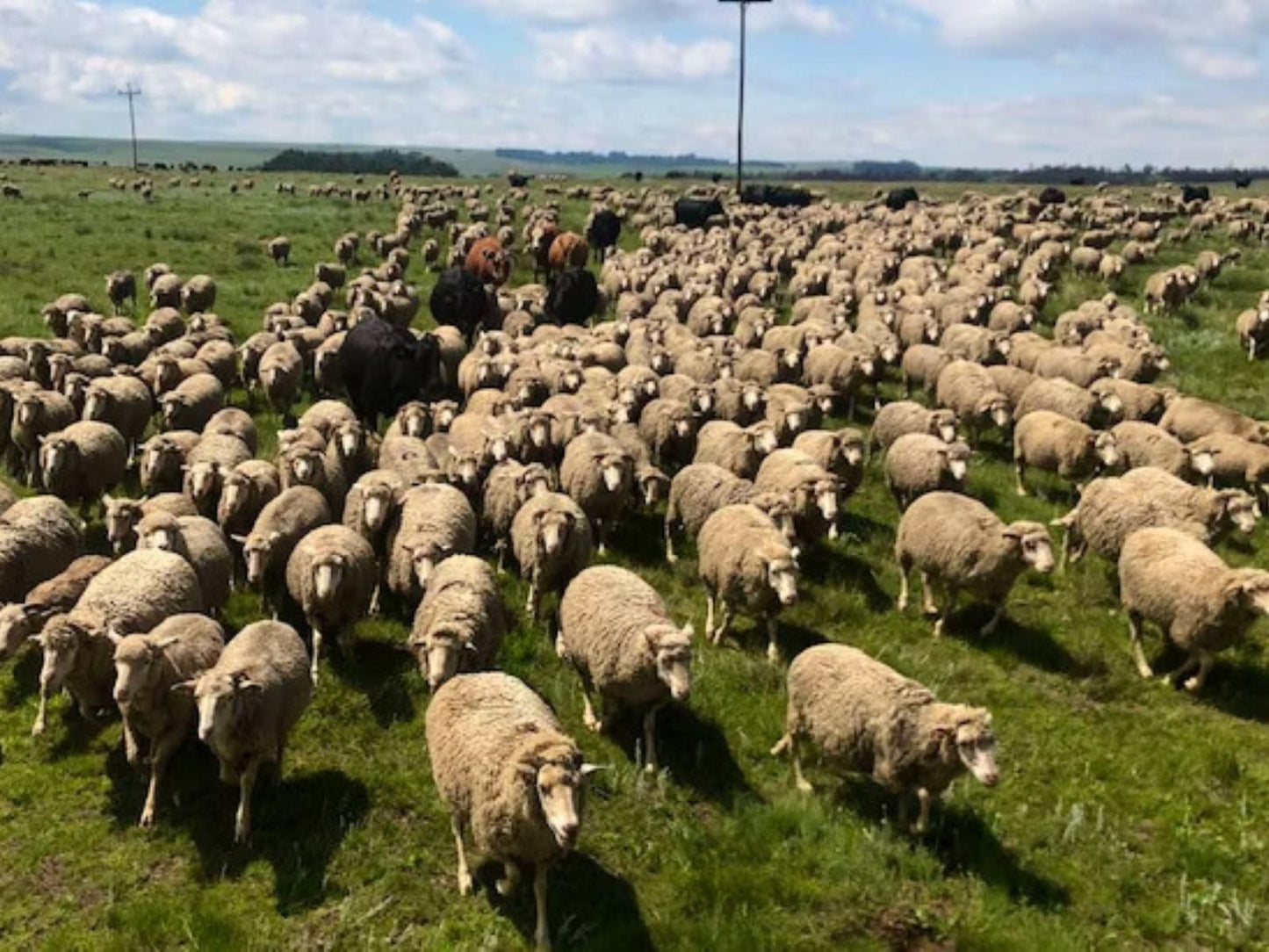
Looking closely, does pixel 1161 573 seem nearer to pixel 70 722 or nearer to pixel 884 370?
pixel 70 722

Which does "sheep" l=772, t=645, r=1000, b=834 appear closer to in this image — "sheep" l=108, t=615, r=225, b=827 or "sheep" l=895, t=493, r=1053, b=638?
"sheep" l=895, t=493, r=1053, b=638

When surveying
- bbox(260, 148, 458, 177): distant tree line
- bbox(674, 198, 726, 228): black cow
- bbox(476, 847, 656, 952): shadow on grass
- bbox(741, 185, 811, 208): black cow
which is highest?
bbox(260, 148, 458, 177): distant tree line

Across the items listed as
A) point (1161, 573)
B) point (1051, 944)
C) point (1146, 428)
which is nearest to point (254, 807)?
point (1051, 944)

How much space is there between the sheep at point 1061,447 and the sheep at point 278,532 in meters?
10.2

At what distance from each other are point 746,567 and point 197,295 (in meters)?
20.5

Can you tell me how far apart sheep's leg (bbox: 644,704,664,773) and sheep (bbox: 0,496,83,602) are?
663 centimetres

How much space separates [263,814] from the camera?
7.61 metres

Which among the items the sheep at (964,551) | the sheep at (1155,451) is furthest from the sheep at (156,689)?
the sheep at (1155,451)

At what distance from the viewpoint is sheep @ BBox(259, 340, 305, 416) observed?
17.6 metres

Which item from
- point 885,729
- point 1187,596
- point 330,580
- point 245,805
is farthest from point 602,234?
point 245,805

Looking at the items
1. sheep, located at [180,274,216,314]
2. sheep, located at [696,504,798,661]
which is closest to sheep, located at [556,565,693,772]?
sheep, located at [696,504,798,661]

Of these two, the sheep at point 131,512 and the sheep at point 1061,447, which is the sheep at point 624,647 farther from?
the sheep at point 1061,447

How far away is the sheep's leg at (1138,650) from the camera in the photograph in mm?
10023

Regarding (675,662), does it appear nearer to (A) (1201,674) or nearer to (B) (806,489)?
(B) (806,489)
